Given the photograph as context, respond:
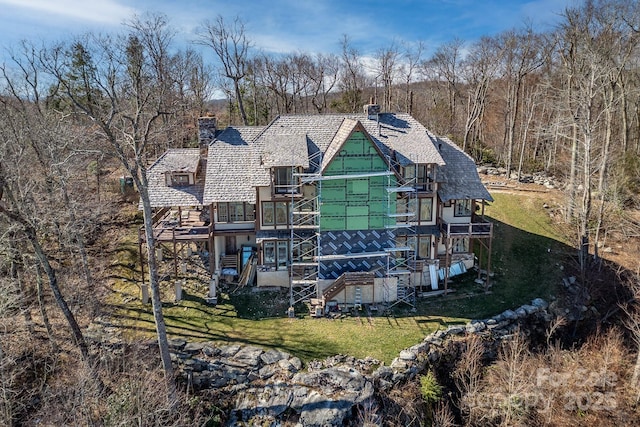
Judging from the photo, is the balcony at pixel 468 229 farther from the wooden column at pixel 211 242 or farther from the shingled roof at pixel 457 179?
the wooden column at pixel 211 242

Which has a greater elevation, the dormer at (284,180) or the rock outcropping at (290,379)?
the dormer at (284,180)

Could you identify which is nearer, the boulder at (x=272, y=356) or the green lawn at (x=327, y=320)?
the boulder at (x=272, y=356)

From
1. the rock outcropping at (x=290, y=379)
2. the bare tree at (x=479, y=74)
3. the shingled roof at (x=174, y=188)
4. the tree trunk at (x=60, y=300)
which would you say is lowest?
the rock outcropping at (x=290, y=379)

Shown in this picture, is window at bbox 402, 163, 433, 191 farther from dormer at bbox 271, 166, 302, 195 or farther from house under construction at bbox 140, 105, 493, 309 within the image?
dormer at bbox 271, 166, 302, 195

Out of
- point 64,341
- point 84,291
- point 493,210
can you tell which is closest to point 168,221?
point 84,291

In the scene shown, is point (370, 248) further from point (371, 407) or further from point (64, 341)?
point (64, 341)

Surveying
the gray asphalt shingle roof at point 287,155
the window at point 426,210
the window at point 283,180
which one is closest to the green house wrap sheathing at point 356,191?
the gray asphalt shingle roof at point 287,155

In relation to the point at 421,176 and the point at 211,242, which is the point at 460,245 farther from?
the point at 211,242

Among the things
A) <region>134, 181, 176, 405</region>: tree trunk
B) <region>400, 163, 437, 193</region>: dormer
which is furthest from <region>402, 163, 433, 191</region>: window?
<region>134, 181, 176, 405</region>: tree trunk
